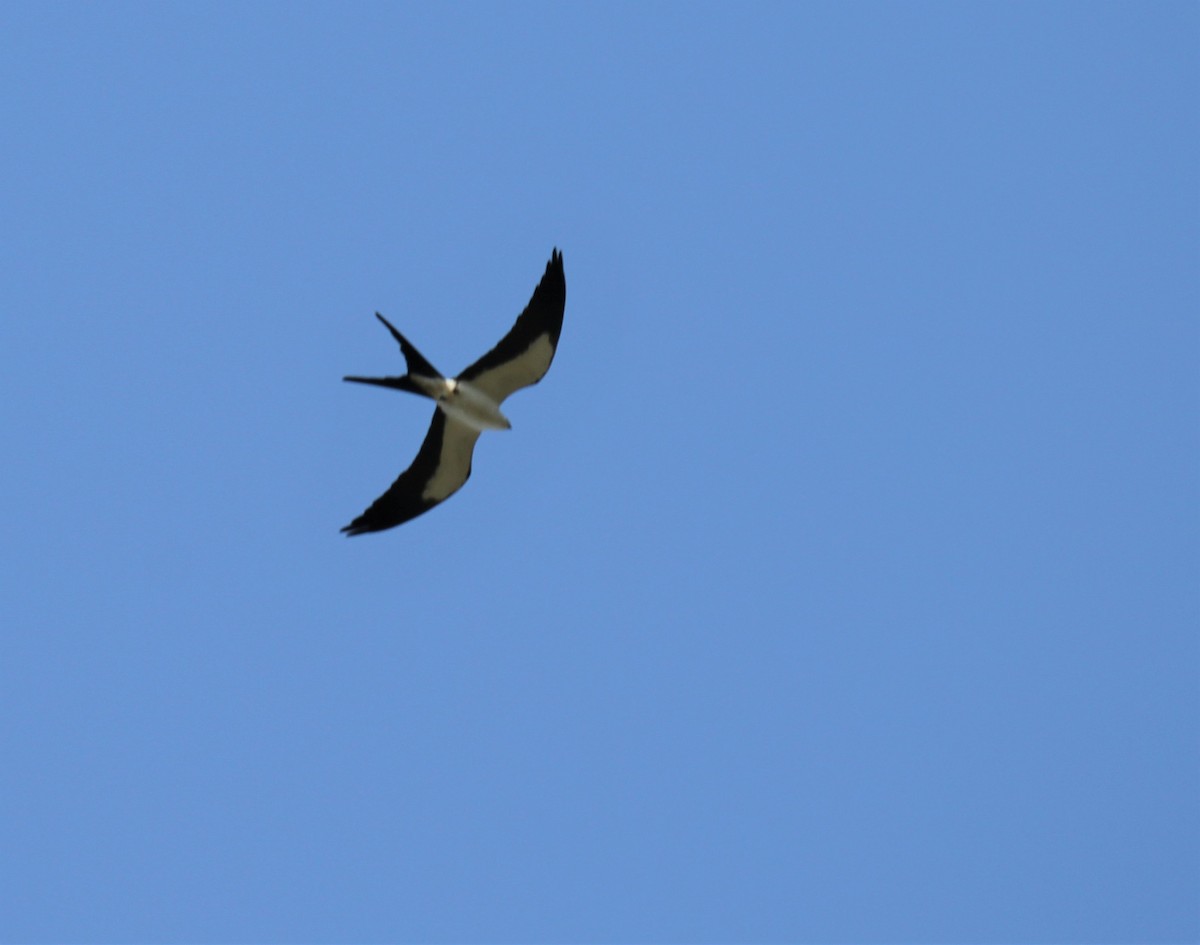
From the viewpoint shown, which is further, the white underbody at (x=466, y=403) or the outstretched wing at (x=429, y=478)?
the outstretched wing at (x=429, y=478)

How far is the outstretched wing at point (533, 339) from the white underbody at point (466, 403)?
20cm

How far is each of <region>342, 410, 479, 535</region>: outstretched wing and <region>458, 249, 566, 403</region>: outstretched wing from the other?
2.72 feet

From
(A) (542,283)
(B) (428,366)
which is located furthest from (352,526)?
(A) (542,283)

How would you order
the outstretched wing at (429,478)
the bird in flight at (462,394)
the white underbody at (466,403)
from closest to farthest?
1. the bird in flight at (462,394)
2. the white underbody at (466,403)
3. the outstretched wing at (429,478)

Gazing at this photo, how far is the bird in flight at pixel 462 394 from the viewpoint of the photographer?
1510 centimetres

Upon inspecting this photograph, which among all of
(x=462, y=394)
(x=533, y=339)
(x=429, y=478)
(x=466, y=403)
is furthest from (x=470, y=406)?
(x=429, y=478)

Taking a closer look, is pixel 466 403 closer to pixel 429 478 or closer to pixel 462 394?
pixel 462 394

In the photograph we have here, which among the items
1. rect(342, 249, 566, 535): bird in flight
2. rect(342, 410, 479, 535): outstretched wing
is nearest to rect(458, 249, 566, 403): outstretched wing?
rect(342, 249, 566, 535): bird in flight

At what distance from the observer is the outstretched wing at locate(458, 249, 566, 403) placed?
15141 mm

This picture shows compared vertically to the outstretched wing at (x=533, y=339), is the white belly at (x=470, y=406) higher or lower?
lower

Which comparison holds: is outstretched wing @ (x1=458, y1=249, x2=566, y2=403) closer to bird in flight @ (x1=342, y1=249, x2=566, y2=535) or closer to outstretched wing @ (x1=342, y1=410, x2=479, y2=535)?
bird in flight @ (x1=342, y1=249, x2=566, y2=535)

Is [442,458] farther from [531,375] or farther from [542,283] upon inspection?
[542,283]

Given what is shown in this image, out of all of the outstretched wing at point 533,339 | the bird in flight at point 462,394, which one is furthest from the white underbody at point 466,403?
the outstretched wing at point 533,339

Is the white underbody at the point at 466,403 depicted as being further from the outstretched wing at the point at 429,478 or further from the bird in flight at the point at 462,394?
the outstretched wing at the point at 429,478
